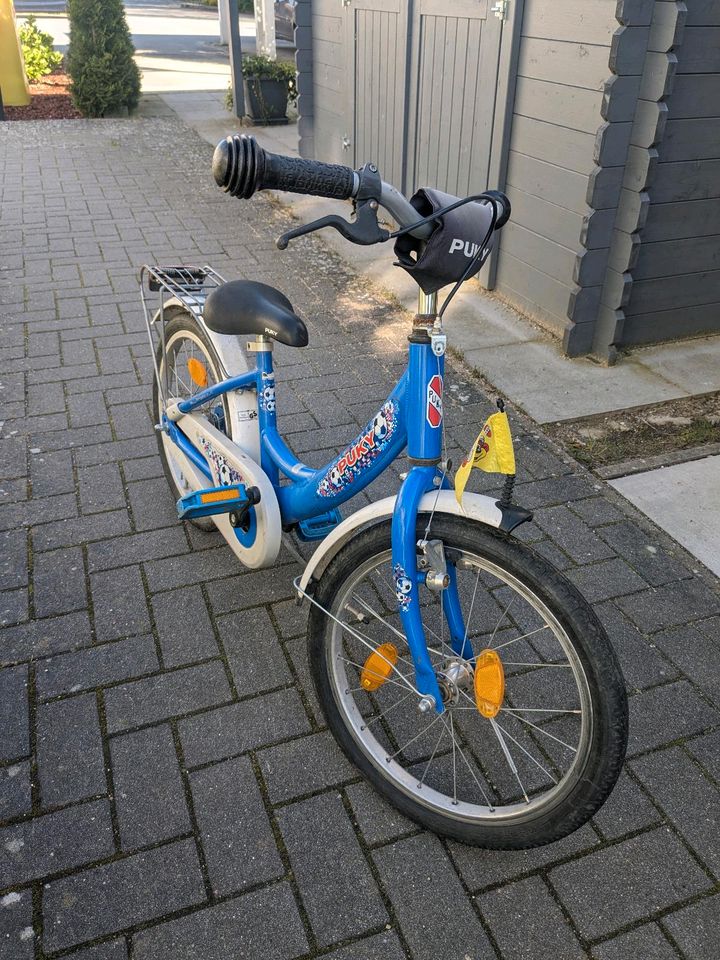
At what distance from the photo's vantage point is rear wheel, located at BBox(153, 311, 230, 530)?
2.98m

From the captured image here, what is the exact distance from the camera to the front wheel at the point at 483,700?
1763 millimetres

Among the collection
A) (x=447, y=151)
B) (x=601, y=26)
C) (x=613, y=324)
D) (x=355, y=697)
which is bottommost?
(x=355, y=697)

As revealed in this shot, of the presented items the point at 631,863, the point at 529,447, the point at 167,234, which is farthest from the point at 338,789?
the point at 167,234

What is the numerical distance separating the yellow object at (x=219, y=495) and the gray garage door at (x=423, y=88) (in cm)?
353

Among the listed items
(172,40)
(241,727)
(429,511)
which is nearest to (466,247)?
(429,511)

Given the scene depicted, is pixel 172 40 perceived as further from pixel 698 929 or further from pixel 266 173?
pixel 698 929

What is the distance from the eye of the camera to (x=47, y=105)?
12.5m

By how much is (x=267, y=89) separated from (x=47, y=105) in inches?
158

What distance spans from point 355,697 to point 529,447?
1.75 metres

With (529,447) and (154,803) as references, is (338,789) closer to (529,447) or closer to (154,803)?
(154,803)

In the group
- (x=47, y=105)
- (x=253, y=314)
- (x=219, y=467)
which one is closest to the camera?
(x=253, y=314)

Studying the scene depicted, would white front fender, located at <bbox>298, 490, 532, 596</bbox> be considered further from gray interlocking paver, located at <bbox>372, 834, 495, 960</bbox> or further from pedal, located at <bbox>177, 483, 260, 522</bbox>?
gray interlocking paver, located at <bbox>372, 834, 495, 960</bbox>

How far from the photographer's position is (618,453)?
12.4 feet

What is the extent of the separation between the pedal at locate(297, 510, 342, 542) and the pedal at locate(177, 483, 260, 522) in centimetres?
21
